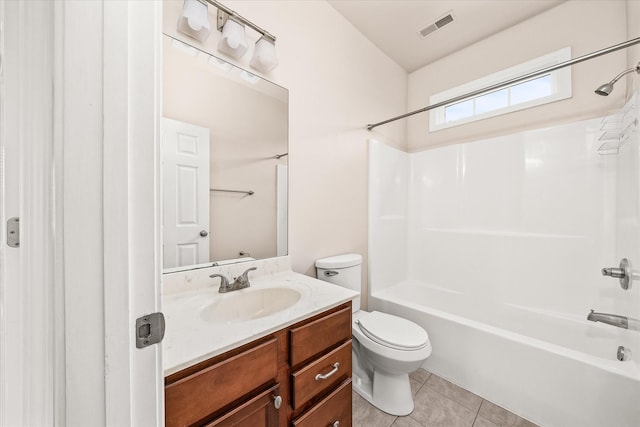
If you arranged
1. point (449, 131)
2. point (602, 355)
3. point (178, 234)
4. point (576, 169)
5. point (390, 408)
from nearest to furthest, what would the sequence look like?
1. point (178, 234)
2. point (390, 408)
3. point (602, 355)
4. point (576, 169)
5. point (449, 131)

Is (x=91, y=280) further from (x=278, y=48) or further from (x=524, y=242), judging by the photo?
(x=524, y=242)

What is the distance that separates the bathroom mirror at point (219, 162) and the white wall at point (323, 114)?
104mm

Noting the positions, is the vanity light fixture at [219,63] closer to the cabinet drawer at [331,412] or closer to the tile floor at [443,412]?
the cabinet drawer at [331,412]

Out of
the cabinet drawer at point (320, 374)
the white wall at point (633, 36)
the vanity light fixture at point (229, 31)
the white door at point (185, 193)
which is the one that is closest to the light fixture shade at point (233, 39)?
the vanity light fixture at point (229, 31)

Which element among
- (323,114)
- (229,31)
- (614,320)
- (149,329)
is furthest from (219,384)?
(614,320)

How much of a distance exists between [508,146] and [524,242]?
0.81 meters

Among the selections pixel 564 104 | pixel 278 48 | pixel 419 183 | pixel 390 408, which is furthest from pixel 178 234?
pixel 564 104

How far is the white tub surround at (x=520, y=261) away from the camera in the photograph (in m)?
1.36

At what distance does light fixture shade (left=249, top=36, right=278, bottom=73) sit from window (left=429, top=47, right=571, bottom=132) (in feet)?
5.59

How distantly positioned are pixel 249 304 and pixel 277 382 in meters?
0.41

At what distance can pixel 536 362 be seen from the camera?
142cm

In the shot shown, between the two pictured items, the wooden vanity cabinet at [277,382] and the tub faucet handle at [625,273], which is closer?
the wooden vanity cabinet at [277,382]

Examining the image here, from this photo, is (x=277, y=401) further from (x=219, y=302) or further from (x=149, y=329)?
(x=149, y=329)

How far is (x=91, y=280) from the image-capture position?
41 cm
